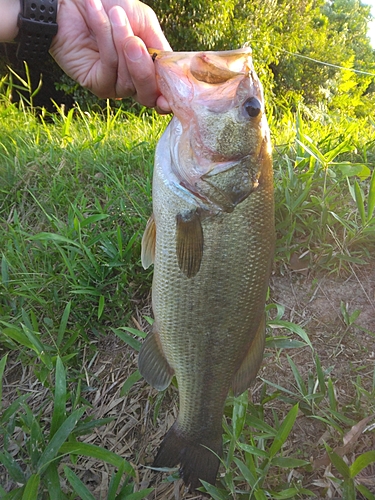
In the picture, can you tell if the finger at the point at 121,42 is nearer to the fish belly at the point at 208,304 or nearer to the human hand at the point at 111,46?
the human hand at the point at 111,46

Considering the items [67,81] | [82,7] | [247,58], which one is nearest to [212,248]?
[247,58]

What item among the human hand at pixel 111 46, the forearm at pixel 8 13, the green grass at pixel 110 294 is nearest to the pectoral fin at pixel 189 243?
the green grass at pixel 110 294

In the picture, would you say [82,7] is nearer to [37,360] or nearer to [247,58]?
[247,58]

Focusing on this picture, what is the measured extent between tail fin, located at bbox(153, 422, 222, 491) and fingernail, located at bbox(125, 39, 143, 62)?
1547 mm

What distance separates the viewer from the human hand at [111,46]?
172 centimetres

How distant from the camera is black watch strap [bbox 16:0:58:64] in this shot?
2.06 meters

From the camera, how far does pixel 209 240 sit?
1.47 metres

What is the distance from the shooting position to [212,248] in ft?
4.83

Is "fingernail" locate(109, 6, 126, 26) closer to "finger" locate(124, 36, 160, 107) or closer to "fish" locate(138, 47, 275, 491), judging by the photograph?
"finger" locate(124, 36, 160, 107)

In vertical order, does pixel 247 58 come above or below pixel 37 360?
above

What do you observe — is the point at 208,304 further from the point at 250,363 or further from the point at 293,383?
the point at 293,383

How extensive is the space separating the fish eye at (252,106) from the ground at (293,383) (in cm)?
107

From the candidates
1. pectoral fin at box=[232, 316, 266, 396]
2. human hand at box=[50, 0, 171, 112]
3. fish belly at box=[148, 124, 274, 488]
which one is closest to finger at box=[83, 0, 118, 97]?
human hand at box=[50, 0, 171, 112]

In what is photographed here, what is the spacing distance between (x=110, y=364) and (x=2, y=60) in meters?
5.72
